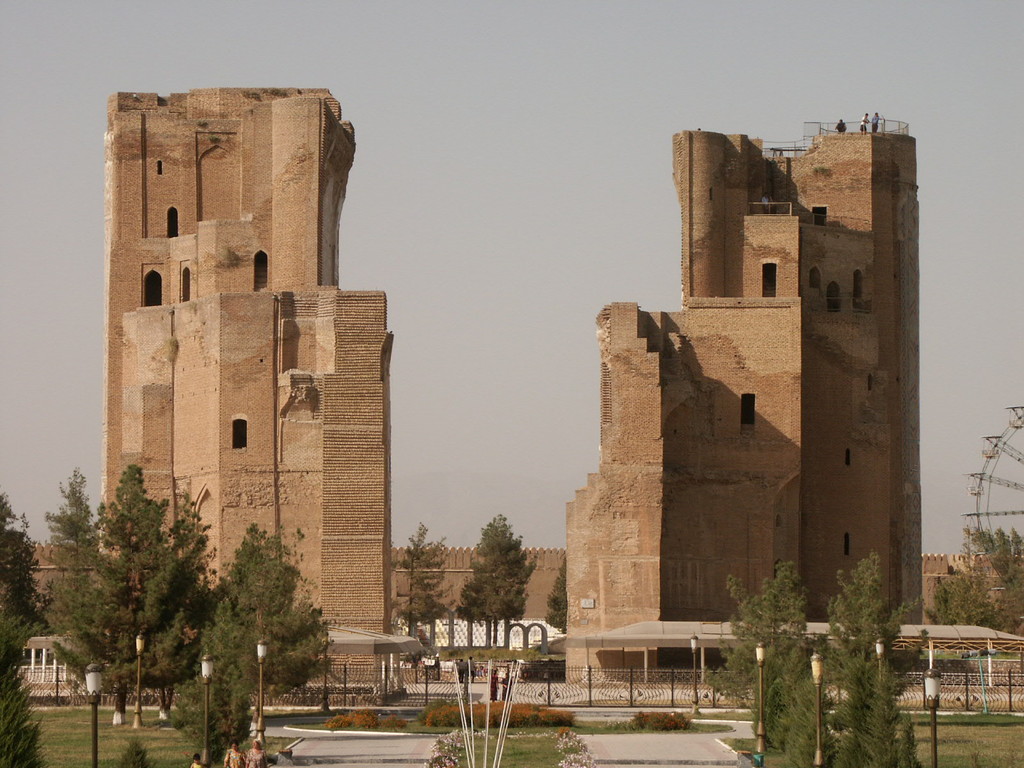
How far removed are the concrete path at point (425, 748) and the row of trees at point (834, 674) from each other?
3.62ft

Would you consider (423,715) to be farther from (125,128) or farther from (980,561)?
(980,561)

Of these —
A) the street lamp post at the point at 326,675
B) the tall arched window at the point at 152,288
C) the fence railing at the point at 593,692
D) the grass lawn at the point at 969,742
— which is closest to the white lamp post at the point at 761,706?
the grass lawn at the point at 969,742

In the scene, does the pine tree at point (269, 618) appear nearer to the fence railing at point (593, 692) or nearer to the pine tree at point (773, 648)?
the fence railing at point (593, 692)

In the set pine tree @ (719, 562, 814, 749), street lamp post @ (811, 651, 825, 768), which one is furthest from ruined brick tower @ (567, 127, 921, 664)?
street lamp post @ (811, 651, 825, 768)

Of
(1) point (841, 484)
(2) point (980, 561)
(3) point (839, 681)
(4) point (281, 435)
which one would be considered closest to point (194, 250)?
(4) point (281, 435)

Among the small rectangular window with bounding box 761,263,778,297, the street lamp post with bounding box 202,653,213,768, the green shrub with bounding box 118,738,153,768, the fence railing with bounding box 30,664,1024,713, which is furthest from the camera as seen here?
the small rectangular window with bounding box 761,263,778,297

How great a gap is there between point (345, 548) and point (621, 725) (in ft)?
40.9

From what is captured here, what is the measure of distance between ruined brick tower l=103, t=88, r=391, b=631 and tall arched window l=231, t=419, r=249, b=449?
4 cm

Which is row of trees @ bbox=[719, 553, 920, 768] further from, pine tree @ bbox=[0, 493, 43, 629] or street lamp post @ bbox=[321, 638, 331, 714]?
pine tree @ bbox=[0, 493, 43, 629]

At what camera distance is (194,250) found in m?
52.7

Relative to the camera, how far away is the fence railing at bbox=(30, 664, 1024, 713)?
41062 mm

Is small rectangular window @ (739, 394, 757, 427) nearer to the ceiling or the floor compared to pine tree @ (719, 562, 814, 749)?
nearer to the ceiling

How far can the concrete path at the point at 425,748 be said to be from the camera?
2856 cm

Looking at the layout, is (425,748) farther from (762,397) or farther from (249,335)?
(762,397)
